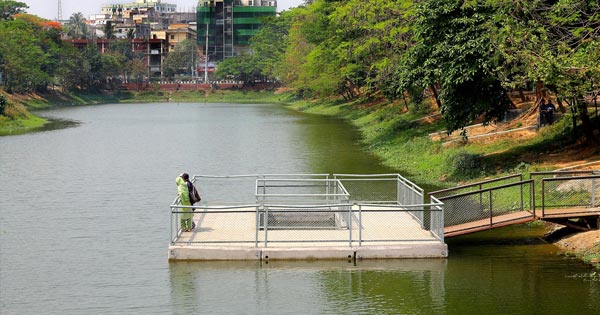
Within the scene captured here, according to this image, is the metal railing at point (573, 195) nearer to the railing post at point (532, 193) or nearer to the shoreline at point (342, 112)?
the railing post at point (532, 193)

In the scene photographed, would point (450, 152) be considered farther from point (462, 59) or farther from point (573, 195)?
point (573, 195)

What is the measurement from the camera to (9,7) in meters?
179

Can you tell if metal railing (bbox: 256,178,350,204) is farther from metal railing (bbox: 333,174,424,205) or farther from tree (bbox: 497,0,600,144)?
tree (bbox: 497,0,600,144)

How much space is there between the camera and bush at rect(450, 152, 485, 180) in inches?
1539

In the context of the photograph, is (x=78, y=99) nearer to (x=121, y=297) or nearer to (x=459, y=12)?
(x=459, y=12)

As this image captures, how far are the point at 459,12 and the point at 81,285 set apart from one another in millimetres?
21613

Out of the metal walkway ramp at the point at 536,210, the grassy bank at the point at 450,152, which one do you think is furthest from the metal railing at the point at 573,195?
the grassy bank at the point at 450,152

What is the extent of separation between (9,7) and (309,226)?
163m

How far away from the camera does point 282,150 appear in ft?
196

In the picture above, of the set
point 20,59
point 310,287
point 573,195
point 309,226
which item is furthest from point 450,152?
point 20,59

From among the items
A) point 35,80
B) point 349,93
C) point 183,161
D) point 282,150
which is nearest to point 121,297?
point 183,161

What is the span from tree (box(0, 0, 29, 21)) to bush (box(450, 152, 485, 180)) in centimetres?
14803

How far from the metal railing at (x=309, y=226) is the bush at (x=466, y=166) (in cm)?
979

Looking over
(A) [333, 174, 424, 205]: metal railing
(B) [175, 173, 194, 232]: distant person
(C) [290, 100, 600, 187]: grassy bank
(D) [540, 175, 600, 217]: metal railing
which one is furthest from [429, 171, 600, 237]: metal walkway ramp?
(C) [290, 100, 600, 187]: grassy bank
